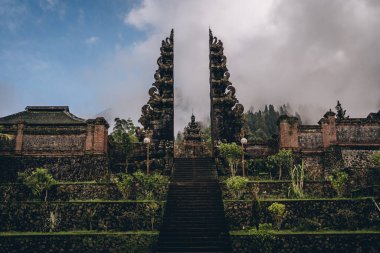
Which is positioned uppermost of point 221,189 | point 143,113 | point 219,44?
point 219,44

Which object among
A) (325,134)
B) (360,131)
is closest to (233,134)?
(325,134)

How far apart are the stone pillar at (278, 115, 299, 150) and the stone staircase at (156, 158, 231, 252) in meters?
4.90

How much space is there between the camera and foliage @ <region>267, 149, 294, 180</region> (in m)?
25.7

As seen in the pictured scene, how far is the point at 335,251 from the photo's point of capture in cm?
1808

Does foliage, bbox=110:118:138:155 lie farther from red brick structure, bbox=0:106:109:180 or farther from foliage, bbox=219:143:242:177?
foliage, bbox=219:143:242:177

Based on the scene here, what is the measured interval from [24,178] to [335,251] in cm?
1587

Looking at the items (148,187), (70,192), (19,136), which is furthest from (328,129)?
(19,136)

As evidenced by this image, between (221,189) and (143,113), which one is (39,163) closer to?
(143,113)

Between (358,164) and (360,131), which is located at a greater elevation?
(360,131)

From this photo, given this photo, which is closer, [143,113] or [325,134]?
[325,134]

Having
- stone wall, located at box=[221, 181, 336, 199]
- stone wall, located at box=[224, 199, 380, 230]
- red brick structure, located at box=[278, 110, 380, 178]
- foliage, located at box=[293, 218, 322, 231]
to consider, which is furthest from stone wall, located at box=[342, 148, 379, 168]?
foliage, located at box=[293, 218, 322, 231]

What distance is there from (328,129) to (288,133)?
2.52 meters

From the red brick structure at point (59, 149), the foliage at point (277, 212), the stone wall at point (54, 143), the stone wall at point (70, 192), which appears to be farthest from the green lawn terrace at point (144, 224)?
the stone wall at point (54, 143)

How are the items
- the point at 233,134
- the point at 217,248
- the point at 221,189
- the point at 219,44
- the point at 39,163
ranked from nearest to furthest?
the point at 217,248, the point at 221,189, the point at 39,163, the point at 233,134, the point at 219,44
